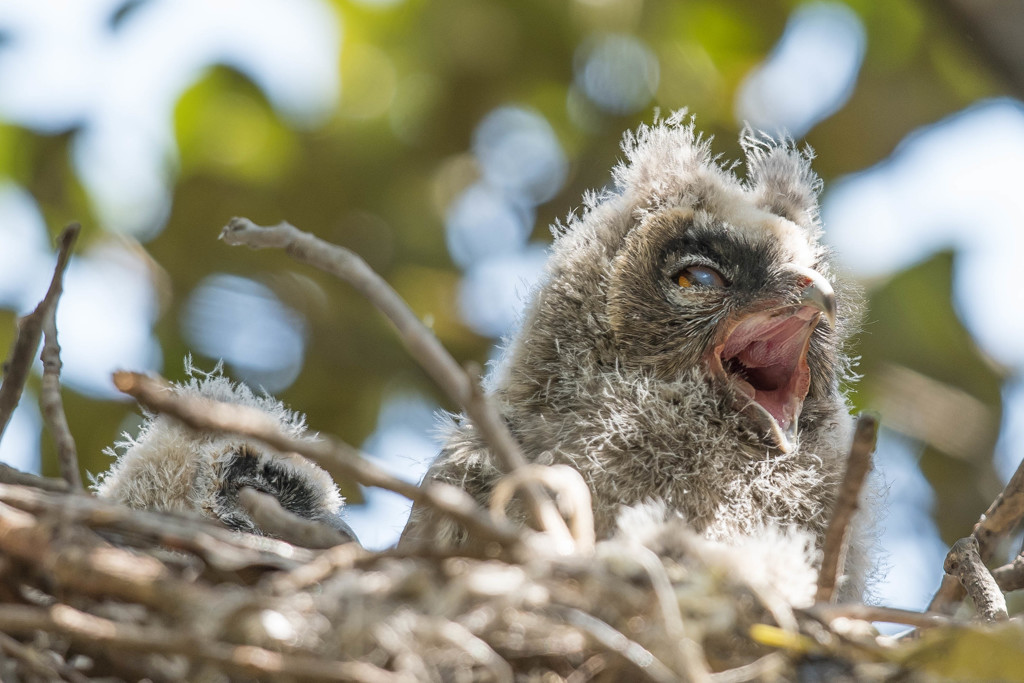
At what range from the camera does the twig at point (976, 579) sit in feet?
5.89

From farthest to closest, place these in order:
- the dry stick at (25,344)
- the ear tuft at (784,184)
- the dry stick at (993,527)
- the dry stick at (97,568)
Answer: the ear tuft at (784,184)
the dry stick at (993,527)
the dry stick at (25,344)
the dry stick at (97,568)

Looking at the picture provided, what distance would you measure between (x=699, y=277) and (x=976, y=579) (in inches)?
38.3

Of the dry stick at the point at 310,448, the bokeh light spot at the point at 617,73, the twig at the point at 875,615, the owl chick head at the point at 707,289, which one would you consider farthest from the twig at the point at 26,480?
the bokeh light spot at the point at 617,73

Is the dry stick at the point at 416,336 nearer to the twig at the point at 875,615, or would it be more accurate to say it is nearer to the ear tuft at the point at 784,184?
the twig at the point at 875,615

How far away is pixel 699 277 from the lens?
102 inches

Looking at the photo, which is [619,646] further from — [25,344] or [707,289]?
[707,289]

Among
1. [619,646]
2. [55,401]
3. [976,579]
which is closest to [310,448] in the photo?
[619,646]

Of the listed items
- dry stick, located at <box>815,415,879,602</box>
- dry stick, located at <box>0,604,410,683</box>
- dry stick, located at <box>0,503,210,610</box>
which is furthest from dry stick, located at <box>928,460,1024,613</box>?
dry stick, located at <box>0,503,210,610</box>

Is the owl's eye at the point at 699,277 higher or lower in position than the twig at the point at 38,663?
higher

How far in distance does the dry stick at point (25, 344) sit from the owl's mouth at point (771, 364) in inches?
53.8

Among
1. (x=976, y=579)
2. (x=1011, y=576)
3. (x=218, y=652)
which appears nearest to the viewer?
(x=218, y=652)

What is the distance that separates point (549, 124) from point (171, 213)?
1.34 metres

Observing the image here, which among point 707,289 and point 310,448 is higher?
point 707,289

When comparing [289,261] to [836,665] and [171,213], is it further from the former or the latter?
[836,665]
